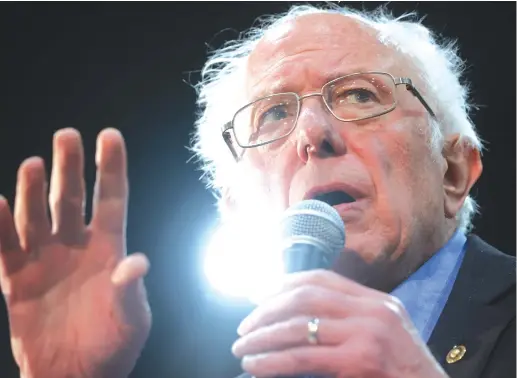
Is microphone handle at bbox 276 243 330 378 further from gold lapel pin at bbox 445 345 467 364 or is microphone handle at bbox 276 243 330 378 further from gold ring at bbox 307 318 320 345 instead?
gold lapel pin at bbox 445 345 467 364

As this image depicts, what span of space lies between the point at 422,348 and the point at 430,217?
70 centimetres

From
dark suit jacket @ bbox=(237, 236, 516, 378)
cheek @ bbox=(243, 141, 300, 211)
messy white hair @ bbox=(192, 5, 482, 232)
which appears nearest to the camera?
dark suit jacket @ bbox=(237, 236, 516, 378)

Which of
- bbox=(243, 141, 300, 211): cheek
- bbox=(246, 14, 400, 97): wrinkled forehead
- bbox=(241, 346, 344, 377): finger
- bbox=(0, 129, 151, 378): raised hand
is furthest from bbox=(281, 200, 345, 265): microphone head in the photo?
bbox=(246, 14, 400, 97): wrinkled forehead

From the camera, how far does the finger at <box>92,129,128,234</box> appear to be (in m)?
1.23

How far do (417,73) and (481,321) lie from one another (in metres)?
0.80

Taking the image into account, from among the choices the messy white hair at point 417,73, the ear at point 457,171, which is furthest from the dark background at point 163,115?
the ear at point 457,171

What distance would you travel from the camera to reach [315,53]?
1.81 m

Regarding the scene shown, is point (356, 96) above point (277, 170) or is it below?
above

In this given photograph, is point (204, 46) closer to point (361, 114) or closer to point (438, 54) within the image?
point (438, 54)

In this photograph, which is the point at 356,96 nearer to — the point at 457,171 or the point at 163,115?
the point at 457,171

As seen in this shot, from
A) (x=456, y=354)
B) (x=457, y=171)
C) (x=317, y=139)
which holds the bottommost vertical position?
(x=456, y=354)

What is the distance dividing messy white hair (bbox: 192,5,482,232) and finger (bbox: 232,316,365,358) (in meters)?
0.96

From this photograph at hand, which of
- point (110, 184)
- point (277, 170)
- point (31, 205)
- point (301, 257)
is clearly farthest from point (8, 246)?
point (277, 170)

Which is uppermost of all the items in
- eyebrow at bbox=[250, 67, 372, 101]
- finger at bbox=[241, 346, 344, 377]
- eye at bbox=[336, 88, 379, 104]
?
eyebrow at bbox=[250, 67, 372, 101]
